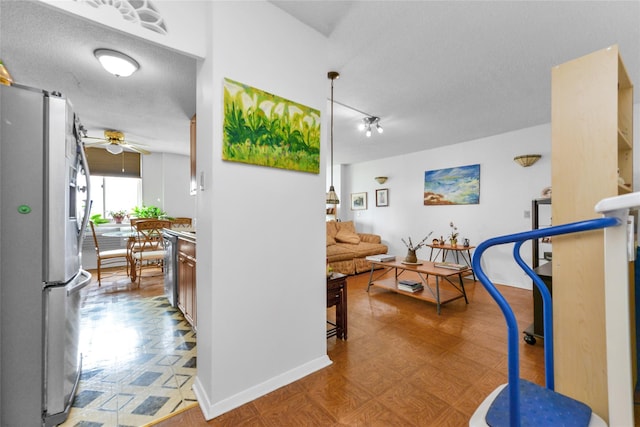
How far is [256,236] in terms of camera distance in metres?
1.64

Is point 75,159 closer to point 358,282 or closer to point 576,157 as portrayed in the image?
point 576,157

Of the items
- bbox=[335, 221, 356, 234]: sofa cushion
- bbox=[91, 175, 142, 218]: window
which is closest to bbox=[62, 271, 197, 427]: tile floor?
bbox=[91, 175, 142, 218]: window

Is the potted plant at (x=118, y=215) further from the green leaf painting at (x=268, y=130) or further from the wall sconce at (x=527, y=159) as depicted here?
the wall sconce at (x=527, y=159)

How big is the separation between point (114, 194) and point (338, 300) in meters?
5.69

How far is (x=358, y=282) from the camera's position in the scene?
4.39m

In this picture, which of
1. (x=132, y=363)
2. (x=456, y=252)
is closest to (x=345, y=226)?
(x=456, y=252)

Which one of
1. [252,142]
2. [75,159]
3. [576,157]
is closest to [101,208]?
[75,159]

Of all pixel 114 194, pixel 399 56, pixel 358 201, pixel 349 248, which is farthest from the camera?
pixel 358 201

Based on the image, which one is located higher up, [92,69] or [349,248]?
[92,69]

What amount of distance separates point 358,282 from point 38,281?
3.81 metres

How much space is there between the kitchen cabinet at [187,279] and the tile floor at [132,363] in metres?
0.22

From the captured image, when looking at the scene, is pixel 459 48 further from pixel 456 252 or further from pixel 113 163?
pixel 113 163

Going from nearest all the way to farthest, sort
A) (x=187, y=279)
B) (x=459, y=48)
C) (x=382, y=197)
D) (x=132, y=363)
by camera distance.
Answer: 1. (x=132, y=363)
2. (x=459, y=48)
3. (x=187, y=279)
4. (x=382, y=197)

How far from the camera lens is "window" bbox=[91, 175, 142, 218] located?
537 cm
